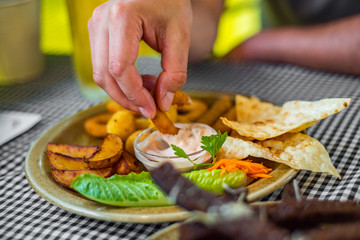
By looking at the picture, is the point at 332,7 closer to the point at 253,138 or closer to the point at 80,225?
the point at 253,138

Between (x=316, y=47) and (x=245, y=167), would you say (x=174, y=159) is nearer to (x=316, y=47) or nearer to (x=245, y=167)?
(x=245, y=167)

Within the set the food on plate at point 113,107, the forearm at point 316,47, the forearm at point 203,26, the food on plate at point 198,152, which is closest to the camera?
the food on plate at point 198,152

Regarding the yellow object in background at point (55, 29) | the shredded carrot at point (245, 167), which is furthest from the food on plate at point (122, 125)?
the yellow object in background at point (55, 29)

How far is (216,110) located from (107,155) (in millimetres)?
554

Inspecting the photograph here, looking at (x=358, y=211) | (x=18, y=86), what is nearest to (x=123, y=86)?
(x=358, y=211)

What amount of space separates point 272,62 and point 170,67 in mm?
1271

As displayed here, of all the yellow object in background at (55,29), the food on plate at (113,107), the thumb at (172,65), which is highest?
the thumb at (172,65)

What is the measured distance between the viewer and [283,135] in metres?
1.50

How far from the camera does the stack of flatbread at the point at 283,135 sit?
1.31 metres

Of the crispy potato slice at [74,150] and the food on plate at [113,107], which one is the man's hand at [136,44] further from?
the food on plate at [113,107]

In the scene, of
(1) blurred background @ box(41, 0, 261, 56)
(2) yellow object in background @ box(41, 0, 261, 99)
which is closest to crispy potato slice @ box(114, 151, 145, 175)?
(2) yellow object in background @ box(41, 0, 261, 99)

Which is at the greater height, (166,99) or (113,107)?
(166,99)

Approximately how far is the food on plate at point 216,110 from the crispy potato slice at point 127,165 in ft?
1.10

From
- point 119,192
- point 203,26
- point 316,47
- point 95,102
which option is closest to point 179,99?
point 119,192
